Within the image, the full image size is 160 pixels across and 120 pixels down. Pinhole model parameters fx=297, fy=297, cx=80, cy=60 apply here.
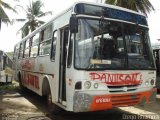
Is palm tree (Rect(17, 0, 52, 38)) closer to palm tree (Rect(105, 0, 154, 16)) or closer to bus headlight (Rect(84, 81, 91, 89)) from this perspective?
palm tree (Rect(105, 0, 154, 16))

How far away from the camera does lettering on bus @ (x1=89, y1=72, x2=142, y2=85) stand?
290 inches

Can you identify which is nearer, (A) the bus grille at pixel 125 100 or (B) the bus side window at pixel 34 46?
(A) the bus grille at pixel 125 100

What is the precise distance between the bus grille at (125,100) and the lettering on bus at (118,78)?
34 cm

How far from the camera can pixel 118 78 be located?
25.0 ft

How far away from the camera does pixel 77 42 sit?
7414 mm

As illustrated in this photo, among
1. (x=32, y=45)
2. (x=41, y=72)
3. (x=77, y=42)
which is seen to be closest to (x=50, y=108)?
(x=41, y=72)

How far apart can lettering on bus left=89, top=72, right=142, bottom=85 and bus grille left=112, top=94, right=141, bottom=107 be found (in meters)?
0.34

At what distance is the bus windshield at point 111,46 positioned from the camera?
7.38 m

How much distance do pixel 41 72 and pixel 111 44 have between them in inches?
147

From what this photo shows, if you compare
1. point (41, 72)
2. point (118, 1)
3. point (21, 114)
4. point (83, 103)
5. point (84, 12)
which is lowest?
point (21, 114)

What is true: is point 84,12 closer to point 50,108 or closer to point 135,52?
point 135,52

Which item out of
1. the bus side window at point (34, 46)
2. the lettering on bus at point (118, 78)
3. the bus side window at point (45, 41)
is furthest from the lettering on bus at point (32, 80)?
the lettering on bus at point (118, 78)

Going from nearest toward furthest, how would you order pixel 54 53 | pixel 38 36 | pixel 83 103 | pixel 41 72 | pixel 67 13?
1. pixel 83 103
2. pixel 67 13
3. pixel 54 53
4. pixel 41 72
5. pixel 38 36

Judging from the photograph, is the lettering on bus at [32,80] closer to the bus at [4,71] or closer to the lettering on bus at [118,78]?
the lettering on bus at [118,78]
